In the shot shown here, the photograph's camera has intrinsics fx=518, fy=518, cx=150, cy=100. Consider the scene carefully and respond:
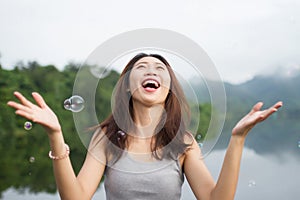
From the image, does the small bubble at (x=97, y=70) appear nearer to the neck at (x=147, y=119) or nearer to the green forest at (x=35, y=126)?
the neck at (x=147, y=119)

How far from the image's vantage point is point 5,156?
1151 cm

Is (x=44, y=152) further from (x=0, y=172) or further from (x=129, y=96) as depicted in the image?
(x=129, y=96)

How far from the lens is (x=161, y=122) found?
5.20 ft

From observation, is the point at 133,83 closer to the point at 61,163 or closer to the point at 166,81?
the point at 166,81

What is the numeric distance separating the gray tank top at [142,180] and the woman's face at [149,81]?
7.2 inches

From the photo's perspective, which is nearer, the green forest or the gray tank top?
the gray tank top

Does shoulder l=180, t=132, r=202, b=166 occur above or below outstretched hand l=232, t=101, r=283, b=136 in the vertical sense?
below

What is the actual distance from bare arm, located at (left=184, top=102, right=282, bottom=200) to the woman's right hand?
1.45ft

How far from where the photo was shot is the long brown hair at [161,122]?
153 cm

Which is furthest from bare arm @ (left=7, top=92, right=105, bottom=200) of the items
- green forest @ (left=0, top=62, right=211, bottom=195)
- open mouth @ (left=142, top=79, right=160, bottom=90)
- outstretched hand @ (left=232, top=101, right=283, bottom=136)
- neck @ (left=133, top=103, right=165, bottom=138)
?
green forest @ (left=0, top=62, right=211, bottom=195)

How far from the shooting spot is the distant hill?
2108 cm

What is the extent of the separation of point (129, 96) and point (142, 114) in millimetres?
67

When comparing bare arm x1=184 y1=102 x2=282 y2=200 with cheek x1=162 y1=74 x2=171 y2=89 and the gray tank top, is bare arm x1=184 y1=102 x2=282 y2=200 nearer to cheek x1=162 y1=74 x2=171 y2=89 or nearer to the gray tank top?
the gray tank top

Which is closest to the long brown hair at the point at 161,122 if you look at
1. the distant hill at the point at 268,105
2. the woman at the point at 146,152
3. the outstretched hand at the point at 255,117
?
the woman at the point at 146,152
